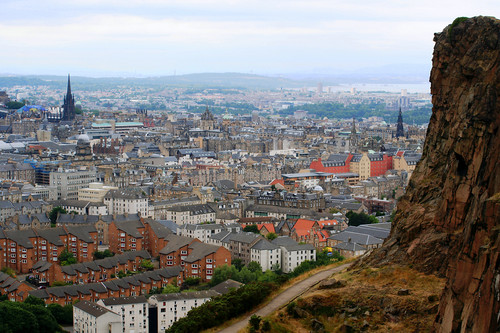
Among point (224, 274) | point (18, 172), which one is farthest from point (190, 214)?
point (18, 172)

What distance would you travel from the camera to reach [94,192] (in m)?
81.4

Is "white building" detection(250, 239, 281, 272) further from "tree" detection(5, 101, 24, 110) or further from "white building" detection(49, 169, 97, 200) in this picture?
"tree" detection(5, 101, 24, 110)

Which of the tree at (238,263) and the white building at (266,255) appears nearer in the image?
the tree at (238,263)

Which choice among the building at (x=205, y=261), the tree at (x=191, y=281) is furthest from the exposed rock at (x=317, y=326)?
the building at (x=205, y=261)

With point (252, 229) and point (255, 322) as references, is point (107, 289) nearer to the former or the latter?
point (252, 229)

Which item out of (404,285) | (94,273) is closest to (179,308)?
(94,273)

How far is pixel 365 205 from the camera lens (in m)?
83.1

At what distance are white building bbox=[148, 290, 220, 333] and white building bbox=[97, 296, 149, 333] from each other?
2.22 ft

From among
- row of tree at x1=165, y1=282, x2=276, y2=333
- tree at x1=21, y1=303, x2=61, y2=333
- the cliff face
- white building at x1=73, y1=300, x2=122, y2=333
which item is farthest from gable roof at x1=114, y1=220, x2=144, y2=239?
the cliff face

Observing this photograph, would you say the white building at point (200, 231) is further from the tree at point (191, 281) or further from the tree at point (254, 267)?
the tree at point (191, 281)

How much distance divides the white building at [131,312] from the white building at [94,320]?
1.78ft

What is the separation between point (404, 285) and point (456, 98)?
5.62 metres

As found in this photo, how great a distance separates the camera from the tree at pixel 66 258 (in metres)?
58.7

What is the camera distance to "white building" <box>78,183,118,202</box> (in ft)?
264
